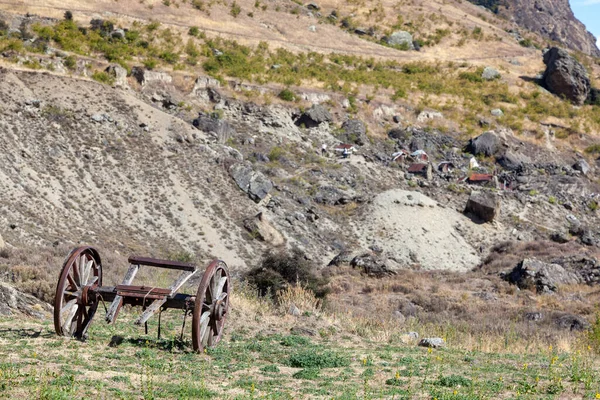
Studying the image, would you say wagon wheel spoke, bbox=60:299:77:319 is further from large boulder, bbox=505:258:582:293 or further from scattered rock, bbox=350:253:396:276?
large boulder, bbox=505:258:582:293

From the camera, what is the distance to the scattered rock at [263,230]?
105 ft

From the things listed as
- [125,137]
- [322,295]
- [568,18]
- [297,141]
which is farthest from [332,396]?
[568,18]

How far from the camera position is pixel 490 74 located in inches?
2625

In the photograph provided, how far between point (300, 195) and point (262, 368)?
2862 cm

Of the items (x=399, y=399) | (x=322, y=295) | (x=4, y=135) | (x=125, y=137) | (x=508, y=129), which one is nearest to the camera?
(x=399, y=399)

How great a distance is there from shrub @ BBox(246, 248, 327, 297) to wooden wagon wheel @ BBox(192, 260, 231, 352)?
7.31 m

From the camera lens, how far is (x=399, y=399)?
7.43 meters

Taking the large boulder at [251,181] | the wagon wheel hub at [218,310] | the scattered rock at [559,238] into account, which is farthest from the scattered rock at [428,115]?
the wagon wheel hub at [218,310]

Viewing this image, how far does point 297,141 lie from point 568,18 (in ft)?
456

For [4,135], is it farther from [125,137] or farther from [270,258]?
[270,258]

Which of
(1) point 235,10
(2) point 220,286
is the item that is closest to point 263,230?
(2) point 220,286

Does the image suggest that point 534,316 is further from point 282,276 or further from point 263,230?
point 263,230

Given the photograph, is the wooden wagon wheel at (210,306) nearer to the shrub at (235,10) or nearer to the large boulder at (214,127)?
the large boulder at (214,127)

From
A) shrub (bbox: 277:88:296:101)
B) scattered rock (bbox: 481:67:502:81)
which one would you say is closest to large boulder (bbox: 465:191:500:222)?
shrub (bbox: 277:88:296:101)
